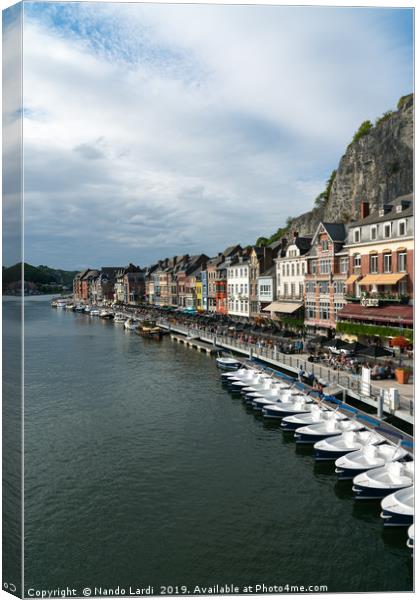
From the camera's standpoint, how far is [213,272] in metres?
88.5

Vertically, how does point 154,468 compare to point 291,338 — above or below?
below

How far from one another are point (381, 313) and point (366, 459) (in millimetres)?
18619

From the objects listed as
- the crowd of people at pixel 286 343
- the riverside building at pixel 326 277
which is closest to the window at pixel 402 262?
the crowd of people at pixel 286 343

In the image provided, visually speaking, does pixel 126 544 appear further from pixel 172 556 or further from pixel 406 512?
pixel 406 512

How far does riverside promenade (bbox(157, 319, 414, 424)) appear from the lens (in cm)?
2605

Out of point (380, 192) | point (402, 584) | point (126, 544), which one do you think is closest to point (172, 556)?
point (126, 544)

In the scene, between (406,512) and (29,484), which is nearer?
(406,512)

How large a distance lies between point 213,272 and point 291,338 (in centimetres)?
3827

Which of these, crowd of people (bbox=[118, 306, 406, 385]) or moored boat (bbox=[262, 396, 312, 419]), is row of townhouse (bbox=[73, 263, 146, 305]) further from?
moored boat (bbox=[262, 396, 312, 419])

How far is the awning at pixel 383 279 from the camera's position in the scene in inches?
1451

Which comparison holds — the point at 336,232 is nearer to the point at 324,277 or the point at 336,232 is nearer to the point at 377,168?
the point at 324,277

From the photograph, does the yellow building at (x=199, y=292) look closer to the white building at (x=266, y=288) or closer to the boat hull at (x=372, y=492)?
the white building at (x=266, y=288)

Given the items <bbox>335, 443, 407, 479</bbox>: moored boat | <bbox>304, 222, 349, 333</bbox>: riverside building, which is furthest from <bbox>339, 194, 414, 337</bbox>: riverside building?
<bbox>335, 443, 407, 479</bbox>: moored boat

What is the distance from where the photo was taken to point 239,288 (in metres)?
76.8
